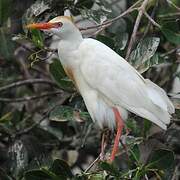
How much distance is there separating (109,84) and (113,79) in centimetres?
2

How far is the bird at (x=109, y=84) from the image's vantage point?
1.55 m

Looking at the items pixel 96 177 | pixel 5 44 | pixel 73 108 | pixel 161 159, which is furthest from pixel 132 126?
pixel 5 44

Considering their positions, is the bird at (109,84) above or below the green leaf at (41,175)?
above

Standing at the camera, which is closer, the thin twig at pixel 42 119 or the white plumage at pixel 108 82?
the white plumage at pixel 108 82

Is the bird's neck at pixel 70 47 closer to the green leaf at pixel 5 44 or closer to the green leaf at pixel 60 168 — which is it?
the green leaf at pixel 60 168

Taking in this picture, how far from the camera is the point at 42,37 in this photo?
176 cm

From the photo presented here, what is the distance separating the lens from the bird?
5.09ft

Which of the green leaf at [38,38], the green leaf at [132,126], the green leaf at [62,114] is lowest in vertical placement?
the green leaf at [132,126]

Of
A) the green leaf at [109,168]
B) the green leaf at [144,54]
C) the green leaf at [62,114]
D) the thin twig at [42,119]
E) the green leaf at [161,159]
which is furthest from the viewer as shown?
the thin twig at [42,119]

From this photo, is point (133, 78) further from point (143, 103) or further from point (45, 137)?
point (45, 137)

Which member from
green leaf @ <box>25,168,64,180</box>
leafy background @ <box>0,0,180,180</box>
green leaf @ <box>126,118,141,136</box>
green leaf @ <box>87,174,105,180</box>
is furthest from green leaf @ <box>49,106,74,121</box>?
green leaf @ <box>87,174,105,180</box>

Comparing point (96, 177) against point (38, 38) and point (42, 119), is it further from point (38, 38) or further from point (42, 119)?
point (42, 119)

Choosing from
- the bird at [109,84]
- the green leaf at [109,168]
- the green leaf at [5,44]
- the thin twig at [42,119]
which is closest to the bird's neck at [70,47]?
the bird at [109,84]

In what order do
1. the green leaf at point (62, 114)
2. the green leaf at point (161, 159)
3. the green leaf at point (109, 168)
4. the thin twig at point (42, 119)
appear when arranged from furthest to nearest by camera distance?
the thin twig at point (42, 119) < the green leaf at point (62, 114) < the green leaf at point (161, 159) < the green leaf at point (109, 168)
